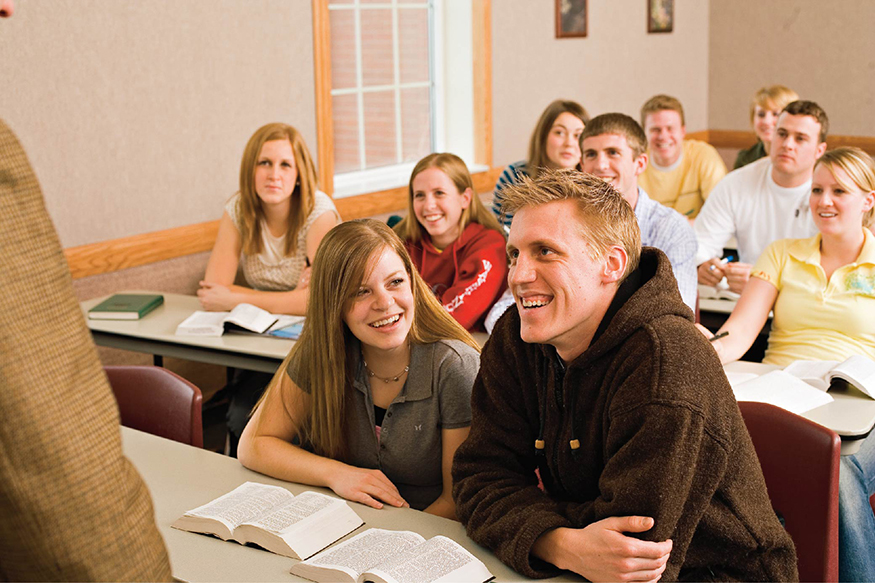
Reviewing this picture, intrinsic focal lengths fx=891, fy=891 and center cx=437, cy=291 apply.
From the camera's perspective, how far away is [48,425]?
706mm

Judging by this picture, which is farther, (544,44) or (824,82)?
(824,82)

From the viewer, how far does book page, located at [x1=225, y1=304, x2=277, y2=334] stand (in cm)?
311

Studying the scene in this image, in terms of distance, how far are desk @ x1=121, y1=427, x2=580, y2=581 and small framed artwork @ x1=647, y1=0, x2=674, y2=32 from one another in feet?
19.0

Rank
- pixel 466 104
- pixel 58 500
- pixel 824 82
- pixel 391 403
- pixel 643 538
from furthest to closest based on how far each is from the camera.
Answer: pixel 824 82
pixel 466 104
pixel 391 403
pixel 643 538
pixel 58 500

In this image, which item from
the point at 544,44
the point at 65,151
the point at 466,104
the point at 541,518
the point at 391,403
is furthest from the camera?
the point at 544,44

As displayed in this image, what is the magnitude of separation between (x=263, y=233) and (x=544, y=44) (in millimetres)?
2954

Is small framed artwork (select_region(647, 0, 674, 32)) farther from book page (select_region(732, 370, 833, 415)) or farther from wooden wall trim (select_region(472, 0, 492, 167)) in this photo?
book page (select_region(732, 370, 833, 415))

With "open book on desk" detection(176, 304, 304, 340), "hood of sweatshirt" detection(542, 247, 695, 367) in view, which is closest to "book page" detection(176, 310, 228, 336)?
"open book on desk" detection(176, 304, 304, 340)

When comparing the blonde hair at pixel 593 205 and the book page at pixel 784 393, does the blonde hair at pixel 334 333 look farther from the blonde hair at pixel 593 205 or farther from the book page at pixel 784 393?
the book page at pixel 784 393

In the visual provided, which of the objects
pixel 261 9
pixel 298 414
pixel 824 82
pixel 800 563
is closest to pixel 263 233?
pixel 261 9

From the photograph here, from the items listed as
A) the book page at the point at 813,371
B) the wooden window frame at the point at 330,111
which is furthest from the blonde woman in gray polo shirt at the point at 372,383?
the wooden window frame at the point at 330,111

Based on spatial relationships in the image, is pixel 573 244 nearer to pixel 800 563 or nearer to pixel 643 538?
pixel 643 538

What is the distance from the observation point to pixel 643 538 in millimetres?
1415

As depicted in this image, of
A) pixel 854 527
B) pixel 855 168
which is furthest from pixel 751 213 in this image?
pixel 854 527
